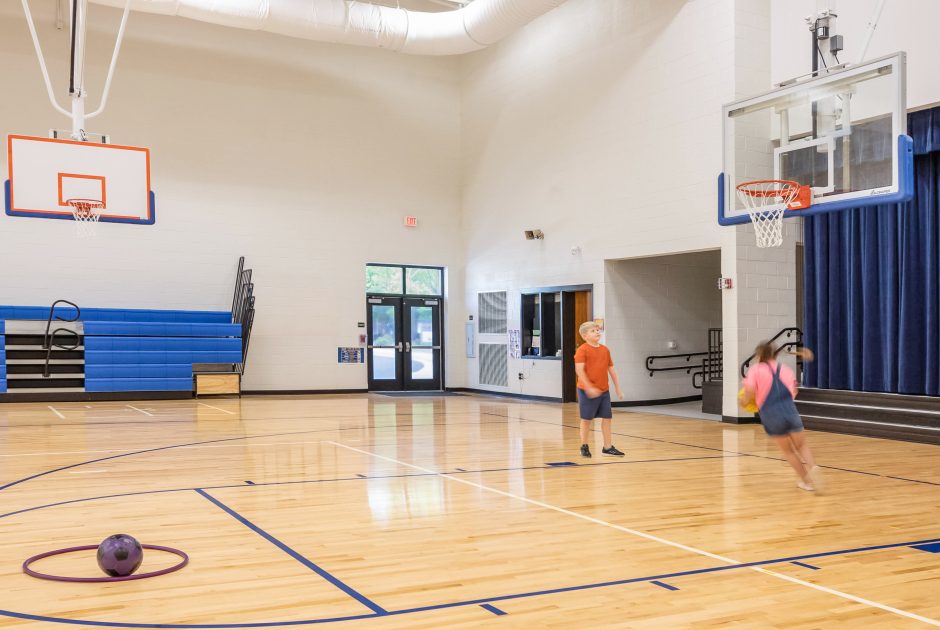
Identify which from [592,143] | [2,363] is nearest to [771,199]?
[592,143]

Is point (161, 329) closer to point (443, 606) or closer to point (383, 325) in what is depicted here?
point (383, 325)

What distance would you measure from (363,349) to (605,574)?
15.7 m

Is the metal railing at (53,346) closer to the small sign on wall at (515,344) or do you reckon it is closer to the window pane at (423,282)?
the window pane at (423,282)

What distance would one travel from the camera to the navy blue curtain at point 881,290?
1155 centimetres

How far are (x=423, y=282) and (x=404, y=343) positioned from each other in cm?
158

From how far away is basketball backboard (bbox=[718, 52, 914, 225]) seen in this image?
878cm

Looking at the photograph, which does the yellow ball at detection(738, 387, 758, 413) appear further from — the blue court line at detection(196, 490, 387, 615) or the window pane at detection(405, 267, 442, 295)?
the window pane at detection(405, 267, 442, 295)

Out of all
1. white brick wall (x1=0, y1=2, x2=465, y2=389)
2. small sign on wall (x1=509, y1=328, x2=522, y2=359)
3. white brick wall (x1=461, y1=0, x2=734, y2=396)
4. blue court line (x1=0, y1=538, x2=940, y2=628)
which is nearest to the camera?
blue court line (x1=0, y1=538, x2=940, y2=628)

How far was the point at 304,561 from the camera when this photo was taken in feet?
15.7

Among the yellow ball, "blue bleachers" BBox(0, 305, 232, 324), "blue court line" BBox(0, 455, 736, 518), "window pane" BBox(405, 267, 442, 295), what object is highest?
"window pane" BBox(405, 267, 442, 295)

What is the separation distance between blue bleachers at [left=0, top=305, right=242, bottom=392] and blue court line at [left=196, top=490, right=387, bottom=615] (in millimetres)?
11311

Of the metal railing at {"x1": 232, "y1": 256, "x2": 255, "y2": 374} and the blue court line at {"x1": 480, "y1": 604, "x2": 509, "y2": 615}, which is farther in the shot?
the metal railing at {"x1": 232, "y1": 256, "x2": 255, "y2": 374}

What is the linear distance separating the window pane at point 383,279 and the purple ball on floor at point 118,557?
15901 millimetres

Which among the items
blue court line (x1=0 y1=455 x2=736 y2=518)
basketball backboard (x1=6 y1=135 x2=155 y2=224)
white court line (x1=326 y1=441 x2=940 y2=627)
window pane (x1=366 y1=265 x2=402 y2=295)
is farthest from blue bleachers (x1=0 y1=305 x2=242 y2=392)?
blue court line (x1=0 y1=455 x2=736 y2=518)
